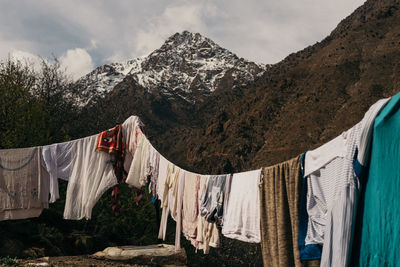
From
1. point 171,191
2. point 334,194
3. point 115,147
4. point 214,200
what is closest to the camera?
point 334,194

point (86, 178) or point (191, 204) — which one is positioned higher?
point (86, 178)

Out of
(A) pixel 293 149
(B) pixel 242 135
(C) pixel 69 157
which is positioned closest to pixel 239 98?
(B) pixel 242 135

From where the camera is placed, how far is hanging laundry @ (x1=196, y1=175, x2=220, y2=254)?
4805 millimetres

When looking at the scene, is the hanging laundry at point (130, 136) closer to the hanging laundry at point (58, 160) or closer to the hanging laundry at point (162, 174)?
the hanging laundry at point (58, 160)

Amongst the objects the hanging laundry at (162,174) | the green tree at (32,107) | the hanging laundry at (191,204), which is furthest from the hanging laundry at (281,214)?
the green tree at (32,107)

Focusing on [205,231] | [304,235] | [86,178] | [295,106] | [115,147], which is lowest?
[205,231]

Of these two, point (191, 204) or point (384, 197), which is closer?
point (384, 197)

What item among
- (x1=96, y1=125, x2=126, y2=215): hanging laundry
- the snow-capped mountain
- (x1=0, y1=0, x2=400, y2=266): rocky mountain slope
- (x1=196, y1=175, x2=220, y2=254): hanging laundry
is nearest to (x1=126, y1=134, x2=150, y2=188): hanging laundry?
(x1=96, y1=125, x2=126, y2=215): hanging laundry

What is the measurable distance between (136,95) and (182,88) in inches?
1673

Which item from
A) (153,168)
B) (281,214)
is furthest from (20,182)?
(281,214)

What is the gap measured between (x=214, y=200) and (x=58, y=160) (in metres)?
3.77

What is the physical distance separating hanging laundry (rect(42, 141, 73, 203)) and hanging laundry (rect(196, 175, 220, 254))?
124 inches

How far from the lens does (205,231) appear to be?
4949mm

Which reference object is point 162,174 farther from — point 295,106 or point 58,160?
point 295,106
